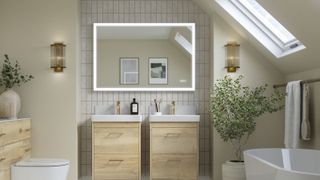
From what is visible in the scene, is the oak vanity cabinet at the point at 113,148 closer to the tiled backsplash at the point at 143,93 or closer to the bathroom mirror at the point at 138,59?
the tiled backsplash at the point at 143,93

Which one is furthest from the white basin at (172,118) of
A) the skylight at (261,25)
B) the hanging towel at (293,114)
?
the skylight at (261,25)

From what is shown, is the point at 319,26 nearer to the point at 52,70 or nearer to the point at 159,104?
the point at 159,104

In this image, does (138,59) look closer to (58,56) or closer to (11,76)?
(58,56)

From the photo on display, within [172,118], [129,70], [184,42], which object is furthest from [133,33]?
[172,118]

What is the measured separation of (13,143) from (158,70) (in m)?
1.99

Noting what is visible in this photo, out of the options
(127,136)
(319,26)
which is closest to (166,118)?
(127,136)

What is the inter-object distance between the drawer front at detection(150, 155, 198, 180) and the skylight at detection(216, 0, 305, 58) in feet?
5.14

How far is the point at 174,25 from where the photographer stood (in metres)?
5.51

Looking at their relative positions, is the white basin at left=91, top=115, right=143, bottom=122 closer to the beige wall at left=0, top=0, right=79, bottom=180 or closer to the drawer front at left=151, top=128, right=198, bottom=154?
the drawer front at left=151, top=128, right=198, bottom=154

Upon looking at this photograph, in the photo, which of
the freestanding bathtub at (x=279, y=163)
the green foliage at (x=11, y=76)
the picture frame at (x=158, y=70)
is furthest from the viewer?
the picture frame at (x=158, y=70)

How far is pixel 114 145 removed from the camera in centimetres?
504

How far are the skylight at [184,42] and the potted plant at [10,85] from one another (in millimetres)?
1862

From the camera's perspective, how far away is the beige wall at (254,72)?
17.4ft

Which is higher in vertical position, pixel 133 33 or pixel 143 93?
pixel 133 33
